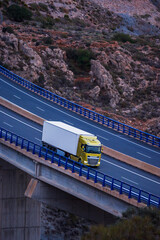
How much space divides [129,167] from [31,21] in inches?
2646

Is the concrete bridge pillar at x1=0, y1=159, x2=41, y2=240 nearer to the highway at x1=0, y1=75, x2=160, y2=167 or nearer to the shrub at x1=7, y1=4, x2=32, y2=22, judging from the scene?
the highway at x1=0, y1=75, x2=160, y2=167

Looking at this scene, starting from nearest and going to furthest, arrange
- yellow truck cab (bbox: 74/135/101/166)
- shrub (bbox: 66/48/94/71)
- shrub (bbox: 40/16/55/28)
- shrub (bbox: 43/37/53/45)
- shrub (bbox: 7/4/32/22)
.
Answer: yellow truck cab (bbox: 74/135/101/166), shrub (bbox: 66/48/94/71), shrub (bbox: 43/37/53/45), shrub (bbox: 7/4/32/22), shrub (bbox: 40/16/55/28)

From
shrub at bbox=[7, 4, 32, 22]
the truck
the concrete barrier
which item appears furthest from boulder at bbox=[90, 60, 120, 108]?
the truck

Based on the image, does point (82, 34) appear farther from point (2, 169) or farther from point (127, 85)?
point (2, 169)

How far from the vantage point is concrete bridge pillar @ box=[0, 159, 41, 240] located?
31.7m

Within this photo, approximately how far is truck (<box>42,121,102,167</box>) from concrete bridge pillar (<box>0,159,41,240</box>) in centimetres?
347

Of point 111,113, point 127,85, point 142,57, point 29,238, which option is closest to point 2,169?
point 29,238

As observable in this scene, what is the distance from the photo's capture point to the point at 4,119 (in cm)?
4066

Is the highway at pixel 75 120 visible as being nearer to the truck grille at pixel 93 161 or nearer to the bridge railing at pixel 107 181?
the truck grille at pixel 93 161

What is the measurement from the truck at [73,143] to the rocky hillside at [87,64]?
1015 inches

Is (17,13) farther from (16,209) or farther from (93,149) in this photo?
(93,149)

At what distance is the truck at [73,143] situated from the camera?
29906 millimetres

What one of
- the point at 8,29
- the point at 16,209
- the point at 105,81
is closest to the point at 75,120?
the point at 16,209

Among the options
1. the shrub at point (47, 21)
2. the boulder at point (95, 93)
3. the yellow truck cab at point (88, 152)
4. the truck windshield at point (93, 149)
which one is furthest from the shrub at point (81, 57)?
the truck windshield at point (93, 149)
